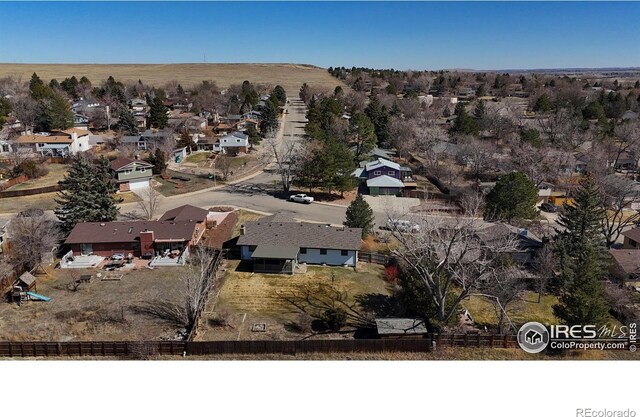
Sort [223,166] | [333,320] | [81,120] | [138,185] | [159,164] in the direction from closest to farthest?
[333,320]
[138,185]
[159,164]
[223,166]
[81,120]

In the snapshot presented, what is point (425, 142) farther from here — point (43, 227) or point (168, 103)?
point (168, 103)

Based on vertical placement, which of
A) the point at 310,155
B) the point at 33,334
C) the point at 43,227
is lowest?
the point at 33,334

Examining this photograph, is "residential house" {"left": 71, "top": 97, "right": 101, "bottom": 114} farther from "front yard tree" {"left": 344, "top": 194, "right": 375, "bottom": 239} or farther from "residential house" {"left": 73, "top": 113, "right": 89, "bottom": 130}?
"front yard tree" {"left": 344, "top": 194, "right": 375, "bottom": 239}

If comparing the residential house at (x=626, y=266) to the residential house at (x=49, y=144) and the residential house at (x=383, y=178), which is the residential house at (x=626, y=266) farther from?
the residential house at (x=49, y=144)

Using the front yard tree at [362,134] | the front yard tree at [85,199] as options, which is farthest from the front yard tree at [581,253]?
the front yard tree at [85,199]

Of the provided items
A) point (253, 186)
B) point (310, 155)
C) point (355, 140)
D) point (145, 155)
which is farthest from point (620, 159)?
point (145, 155)

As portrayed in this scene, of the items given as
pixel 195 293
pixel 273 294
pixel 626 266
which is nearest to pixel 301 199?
pixel 273 294

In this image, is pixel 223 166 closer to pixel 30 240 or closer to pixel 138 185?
pixel 138 185
